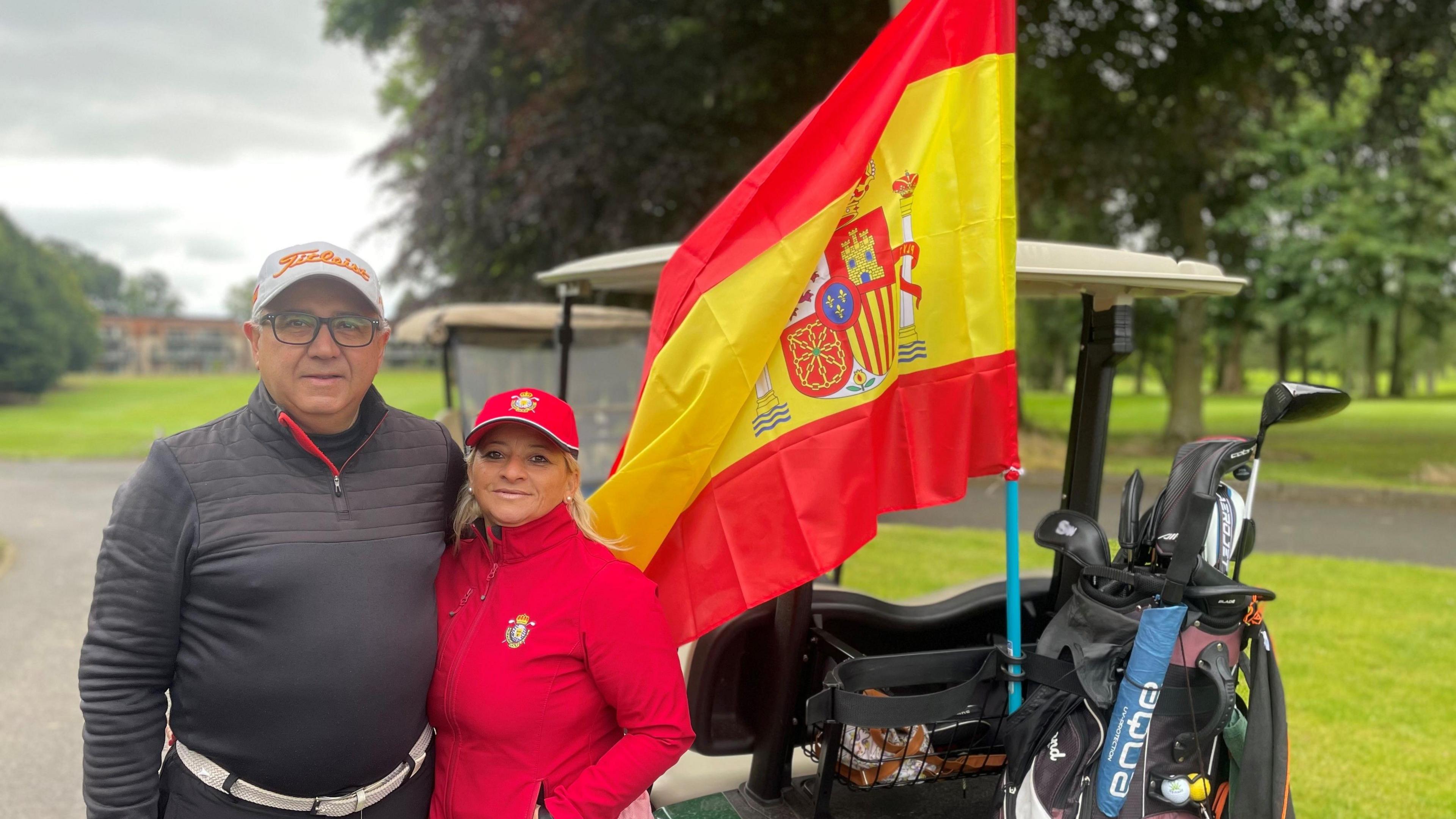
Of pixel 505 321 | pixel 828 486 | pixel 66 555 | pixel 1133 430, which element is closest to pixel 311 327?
pixel 828 486

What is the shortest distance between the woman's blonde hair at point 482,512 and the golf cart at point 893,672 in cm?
70

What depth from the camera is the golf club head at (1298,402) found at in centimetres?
223

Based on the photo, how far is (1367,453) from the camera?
51.5 ft

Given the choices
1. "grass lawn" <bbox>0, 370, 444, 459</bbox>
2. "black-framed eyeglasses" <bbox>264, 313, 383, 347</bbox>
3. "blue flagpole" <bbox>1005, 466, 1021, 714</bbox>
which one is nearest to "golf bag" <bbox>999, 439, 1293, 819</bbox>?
"blue flagpole" <bbox>1005, 466, 1021, 714</bbox>

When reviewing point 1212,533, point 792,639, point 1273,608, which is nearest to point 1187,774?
point 1212,533

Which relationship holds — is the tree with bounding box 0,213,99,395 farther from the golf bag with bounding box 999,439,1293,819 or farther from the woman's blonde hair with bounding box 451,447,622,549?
the golf bag with bounding box 999,439,1293,819

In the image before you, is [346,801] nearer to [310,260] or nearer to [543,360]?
[310,260]

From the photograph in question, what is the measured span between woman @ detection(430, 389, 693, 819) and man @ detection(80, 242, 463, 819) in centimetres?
9

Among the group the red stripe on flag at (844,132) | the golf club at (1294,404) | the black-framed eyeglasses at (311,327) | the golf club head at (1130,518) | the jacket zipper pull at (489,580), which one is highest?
the red stripe on flag at (844,132)

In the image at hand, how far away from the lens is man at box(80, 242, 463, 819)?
1855 millimetres

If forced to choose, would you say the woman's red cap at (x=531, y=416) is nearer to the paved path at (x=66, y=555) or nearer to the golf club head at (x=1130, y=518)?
the golf club head at (x=1130, y=518)

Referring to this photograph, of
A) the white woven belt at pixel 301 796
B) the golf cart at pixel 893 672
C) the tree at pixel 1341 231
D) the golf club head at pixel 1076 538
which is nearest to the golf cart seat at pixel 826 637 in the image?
the golf cart at pixel 893 672

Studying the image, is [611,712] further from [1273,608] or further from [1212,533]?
[1273,608]

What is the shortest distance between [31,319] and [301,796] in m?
51.2
